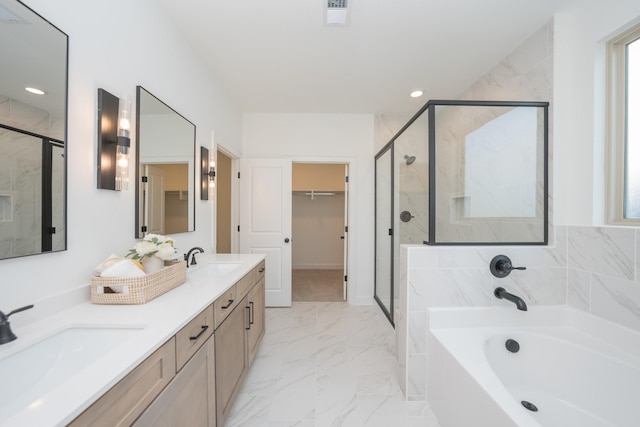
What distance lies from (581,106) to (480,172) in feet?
2.24

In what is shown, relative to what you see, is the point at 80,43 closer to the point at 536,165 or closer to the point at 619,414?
the point at 536,165

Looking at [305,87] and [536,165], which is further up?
[305,87]

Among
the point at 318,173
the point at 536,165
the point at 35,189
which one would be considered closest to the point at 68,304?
the point at 35,189

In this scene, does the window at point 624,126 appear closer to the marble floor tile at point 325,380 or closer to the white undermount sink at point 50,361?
the marble floor tile at point 325,380

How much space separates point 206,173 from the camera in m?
2.30

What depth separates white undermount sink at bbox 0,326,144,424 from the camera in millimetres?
706

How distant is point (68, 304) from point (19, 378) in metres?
0.36

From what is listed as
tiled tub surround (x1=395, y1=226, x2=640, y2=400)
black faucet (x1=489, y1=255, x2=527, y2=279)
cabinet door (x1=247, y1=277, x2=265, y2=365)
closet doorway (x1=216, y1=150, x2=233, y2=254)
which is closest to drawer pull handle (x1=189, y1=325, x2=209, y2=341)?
cabinet door (x1=247, y1=277, x2=265, y2=365)

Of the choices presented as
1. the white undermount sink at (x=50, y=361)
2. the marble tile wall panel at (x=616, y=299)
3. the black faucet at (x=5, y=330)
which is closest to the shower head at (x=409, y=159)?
the marble tile wall panel at (x=616, y=299)

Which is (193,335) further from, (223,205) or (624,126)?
(223,205)

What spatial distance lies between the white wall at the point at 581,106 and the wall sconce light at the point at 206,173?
109 inches

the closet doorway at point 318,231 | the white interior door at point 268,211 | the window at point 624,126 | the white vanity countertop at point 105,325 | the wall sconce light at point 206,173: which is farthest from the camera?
the closet doorway at point 318,231

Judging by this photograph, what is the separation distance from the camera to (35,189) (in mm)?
934

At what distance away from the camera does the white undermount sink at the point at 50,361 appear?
2.32ft
